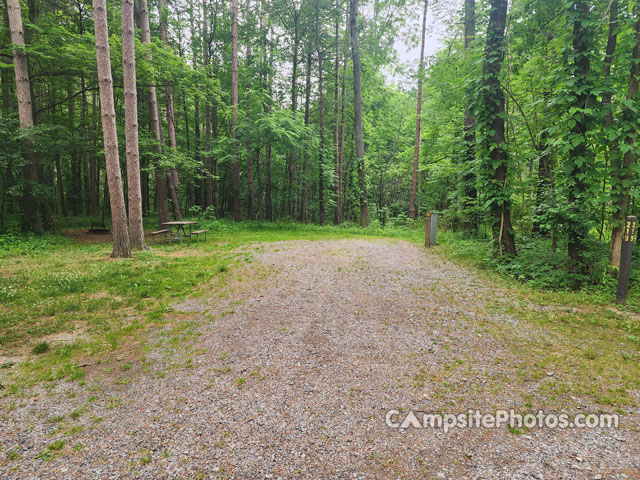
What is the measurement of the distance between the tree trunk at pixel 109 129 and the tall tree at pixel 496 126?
8.72 metres

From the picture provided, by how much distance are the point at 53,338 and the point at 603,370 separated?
241 inches

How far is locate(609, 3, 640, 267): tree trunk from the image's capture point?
4789mm

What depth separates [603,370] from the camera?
289 centimetres

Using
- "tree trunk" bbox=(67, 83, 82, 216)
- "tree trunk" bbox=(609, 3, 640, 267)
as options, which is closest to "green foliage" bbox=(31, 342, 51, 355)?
"tree trunk" bbox=(609, 3, 640, 267)

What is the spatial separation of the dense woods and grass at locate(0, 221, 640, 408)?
0.88m

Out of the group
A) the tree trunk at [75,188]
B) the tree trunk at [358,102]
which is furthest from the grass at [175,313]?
the tree trunk at [75,188]

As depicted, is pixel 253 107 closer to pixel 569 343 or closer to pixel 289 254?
pixel 289 254

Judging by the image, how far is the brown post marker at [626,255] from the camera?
439cm

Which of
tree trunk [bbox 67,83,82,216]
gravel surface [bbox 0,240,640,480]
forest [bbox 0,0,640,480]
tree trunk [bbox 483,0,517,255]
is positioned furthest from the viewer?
tree trunk [bbox 67,83,82,216]

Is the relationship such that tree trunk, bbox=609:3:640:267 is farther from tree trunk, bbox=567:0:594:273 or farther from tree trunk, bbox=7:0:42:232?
tree trunk, bbox=7:0:42:232

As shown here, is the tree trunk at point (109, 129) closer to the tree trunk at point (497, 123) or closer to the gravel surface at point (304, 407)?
the gravel surface at point (304, 407)

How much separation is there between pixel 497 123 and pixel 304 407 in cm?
713

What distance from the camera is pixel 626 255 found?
14.5 feet

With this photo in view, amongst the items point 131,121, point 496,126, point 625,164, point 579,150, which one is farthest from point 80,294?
point 625,164
